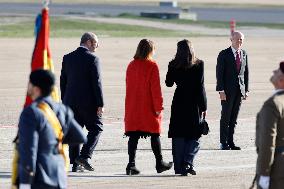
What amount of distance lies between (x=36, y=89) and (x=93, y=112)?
5692 millimetres

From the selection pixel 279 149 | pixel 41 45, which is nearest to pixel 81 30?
pixel 41 45

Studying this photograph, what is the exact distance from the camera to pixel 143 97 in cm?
1348

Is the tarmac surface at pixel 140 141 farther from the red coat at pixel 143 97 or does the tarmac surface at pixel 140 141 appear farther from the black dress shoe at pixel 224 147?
the red coat at pixel 143 97

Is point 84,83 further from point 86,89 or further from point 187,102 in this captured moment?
point 187,102

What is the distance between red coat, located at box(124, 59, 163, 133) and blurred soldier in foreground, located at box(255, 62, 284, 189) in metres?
4.97

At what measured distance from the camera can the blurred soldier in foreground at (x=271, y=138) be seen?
8258 mm

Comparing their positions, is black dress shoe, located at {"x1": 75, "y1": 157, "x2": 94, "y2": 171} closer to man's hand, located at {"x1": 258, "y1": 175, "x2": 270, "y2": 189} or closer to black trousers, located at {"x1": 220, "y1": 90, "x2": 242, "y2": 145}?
black trousers, located at {"x1": 220, "y1": 90, "x2": 242, "y2": 145}

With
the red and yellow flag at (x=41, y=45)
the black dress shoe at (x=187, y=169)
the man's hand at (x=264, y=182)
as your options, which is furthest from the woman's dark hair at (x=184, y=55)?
the man's hand at (x=264, y=182)

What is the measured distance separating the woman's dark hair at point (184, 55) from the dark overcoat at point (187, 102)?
126mm

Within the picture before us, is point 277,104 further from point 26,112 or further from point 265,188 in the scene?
point 26,112

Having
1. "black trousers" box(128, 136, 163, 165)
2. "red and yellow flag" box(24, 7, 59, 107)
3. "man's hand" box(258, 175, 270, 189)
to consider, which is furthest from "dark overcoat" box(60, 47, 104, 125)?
"man's hand" box(258, 175, 270, 189)

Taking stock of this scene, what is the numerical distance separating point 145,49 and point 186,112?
0.99 m

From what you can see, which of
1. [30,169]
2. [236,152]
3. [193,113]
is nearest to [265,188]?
[30,169]

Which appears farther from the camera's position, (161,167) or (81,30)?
(81,30)
